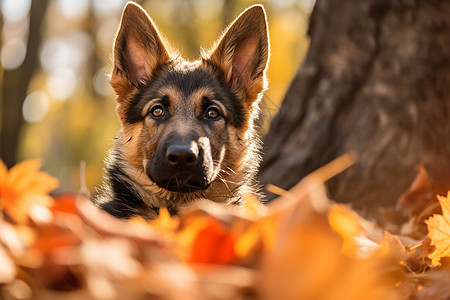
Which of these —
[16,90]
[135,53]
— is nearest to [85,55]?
[16,90]

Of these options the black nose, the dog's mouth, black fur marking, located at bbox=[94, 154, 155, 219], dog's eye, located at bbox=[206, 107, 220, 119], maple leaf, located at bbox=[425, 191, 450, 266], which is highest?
dog's eye, located at bbox=[206, 107, 220, 119]

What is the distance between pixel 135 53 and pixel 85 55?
21.7m

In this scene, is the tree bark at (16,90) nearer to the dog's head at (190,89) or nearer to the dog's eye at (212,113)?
the dog's head at (190,89)

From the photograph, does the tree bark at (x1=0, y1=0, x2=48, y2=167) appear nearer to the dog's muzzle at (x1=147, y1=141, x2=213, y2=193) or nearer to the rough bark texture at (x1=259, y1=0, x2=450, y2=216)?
the rough bark texture at (x1=259, y1=0, x2=450, y2=216)

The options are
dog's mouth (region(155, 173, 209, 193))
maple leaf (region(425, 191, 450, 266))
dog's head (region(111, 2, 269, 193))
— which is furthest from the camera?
dog's head (region(111, 2, 269, 193))

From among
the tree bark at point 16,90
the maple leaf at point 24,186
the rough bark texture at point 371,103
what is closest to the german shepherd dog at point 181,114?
the rough bark texture at point 371,103

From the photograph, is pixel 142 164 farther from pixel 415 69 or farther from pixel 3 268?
pixel 3 268

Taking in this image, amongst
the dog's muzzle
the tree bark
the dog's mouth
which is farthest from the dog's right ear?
the tree bark

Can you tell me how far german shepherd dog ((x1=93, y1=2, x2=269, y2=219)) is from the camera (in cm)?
389

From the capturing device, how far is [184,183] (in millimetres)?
3678

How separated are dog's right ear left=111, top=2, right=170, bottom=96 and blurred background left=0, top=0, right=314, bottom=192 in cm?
790

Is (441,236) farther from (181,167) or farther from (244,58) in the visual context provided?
(244,58)

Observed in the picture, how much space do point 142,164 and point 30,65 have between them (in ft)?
29.3

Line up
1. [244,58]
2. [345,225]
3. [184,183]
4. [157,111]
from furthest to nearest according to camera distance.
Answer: [244,58] → [157,111] → [184,183] → [345,225]
